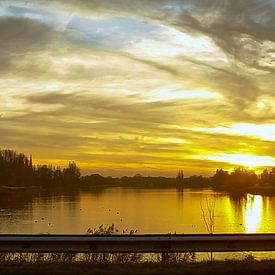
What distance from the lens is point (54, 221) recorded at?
50.1 m

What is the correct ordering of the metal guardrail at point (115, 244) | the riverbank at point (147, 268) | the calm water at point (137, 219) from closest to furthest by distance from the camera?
1. the riverbank at point (147, 268)
2. the metal guardrail at point (115, 244)
3. the calm water at point (137, 219)

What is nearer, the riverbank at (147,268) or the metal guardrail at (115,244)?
the riverbank at (147,268)

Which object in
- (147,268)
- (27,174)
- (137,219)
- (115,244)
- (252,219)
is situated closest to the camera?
(147,268)

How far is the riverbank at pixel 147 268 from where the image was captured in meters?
9.37

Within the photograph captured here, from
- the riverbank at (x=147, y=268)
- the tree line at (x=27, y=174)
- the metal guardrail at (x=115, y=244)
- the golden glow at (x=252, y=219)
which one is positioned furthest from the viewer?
the tree line at (x=27, y=174)

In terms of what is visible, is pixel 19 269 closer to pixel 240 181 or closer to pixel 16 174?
pixel 16 174

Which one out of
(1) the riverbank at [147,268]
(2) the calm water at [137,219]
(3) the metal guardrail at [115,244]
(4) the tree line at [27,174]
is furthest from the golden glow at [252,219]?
(4) the tree line at [27,174]

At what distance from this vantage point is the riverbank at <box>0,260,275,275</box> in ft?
30.7

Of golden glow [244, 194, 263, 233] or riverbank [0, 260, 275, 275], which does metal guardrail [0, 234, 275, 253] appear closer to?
riverbank [0, 260, 275, 275]

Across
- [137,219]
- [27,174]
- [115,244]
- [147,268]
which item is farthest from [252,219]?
[27,174]

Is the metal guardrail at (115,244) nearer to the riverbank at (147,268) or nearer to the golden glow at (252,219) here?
the riverbank at (147,268)

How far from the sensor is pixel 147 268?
9.88 m

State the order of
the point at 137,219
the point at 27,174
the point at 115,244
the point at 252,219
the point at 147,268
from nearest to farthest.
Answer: the point at 147,268, the point at 115,244, the point at 137,219, the point at 252,219, the point at 27,174

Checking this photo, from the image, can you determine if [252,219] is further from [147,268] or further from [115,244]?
[115,244]
